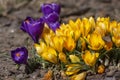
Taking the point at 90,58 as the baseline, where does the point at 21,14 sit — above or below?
above

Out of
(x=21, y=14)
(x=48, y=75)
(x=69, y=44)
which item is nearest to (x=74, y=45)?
(x=69, y=44)

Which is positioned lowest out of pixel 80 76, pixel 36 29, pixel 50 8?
pixel 80 76

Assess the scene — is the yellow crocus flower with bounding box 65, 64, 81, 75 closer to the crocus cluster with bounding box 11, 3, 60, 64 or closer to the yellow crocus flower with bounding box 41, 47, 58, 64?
the yellow crocus flower with bounding box 41, 47, 58, 64

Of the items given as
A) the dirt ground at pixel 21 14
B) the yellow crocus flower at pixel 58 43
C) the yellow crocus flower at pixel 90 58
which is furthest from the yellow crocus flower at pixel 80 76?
the dirt ground at pixel 21 14

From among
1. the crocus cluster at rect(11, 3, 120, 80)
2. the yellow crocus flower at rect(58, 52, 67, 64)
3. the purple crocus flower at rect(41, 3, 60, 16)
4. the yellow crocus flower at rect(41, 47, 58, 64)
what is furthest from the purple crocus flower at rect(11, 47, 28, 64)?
the purple crocus flower at rect(41, 3, 60, 16)

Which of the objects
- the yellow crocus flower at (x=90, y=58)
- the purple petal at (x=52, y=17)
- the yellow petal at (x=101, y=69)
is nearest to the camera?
the yellow crocus flower at (x=90, y=58)

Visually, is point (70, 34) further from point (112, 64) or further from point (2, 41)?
point (2, 41)

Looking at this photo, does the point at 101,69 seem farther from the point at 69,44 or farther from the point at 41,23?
the point at 41,23

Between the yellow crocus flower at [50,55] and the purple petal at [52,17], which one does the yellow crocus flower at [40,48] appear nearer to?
the yellow crocus flower at [50,55]
